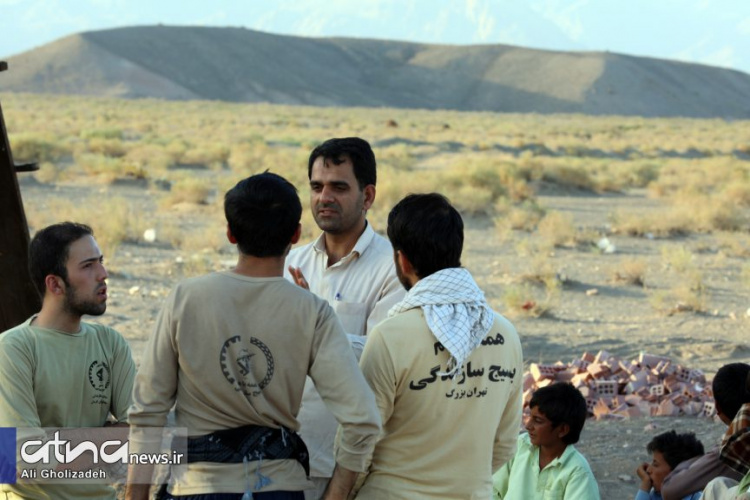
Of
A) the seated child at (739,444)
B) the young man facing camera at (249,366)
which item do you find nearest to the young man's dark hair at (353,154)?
the young man facing camera at (249,366)

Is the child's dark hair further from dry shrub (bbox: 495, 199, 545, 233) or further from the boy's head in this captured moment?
dry shrub (bbox: 495, 199, 545, 233)

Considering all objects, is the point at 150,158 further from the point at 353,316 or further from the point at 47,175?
the point at 353,316

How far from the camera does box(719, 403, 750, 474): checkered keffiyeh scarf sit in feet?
11.5

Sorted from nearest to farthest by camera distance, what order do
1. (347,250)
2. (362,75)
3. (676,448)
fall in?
(347,250)
(676,448)
(362,75)

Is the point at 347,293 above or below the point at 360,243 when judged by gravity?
below

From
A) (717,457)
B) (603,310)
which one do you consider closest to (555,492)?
(717,457)

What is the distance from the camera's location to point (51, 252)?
3312mm

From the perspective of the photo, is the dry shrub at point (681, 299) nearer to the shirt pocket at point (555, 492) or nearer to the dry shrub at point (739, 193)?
the shirt pocket at point (555, 492)

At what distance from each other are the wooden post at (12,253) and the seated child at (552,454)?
231 cm

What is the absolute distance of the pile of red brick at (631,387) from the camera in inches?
284

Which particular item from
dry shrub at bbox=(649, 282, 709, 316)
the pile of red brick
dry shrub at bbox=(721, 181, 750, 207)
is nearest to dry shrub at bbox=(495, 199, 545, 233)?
dry shrub at bbox=(649, 282, 709, 316)

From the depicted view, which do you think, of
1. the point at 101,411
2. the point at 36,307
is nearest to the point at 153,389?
the point at 101,411

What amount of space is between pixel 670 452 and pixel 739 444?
4.15 ft

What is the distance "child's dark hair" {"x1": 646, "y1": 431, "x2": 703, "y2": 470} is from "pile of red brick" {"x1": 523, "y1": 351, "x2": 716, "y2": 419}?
238 cm
